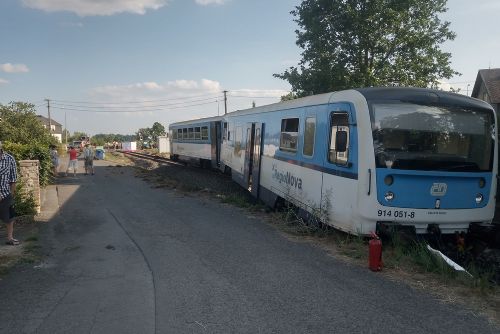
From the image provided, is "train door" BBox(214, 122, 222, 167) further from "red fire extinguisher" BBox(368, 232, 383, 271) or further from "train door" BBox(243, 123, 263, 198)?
"red fire extinguisher" BBox(368, 232, 383, 271)

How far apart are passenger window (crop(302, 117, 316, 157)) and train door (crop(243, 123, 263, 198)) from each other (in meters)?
3.66

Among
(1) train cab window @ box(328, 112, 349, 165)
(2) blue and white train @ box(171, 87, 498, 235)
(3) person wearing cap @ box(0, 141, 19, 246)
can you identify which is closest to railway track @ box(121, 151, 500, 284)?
(2) blue and white train @ box(171, 87, 498, 235)

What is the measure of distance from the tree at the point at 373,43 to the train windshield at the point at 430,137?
15.4m

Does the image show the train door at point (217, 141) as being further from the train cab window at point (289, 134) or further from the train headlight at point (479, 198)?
the train headlight at point (479, 198)

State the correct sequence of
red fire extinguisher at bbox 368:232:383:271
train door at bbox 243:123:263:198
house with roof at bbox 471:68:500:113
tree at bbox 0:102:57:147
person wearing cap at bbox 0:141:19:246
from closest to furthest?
1. red fire extinguisher at bbox 368:232:383:271
2. person wearing cap at bbox 0:141:19:246
3. train door at bbox 243:123:263:198
4. tree at bbox 0:102:57:147
5. house with roof at bbox 471:68:500:113

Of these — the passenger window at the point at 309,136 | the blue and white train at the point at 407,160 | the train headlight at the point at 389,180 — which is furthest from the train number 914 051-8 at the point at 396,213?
the passenger window at the point at 309,136

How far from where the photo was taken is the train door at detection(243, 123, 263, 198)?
1285cm

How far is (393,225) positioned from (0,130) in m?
20.0

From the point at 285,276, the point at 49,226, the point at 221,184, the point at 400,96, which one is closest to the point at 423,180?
the point at 400,96

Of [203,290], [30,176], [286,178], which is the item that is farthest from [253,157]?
[203,290]

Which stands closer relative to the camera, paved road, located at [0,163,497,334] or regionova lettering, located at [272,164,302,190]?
paved road, located at [0,163,497,334]

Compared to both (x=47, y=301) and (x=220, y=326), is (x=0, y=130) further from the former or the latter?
(x=220, y=326)

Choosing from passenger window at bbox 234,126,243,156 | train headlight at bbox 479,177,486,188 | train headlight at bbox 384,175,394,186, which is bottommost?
train headlight at bbox 479,177,486,188

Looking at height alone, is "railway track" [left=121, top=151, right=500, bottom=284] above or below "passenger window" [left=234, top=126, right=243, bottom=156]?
below
